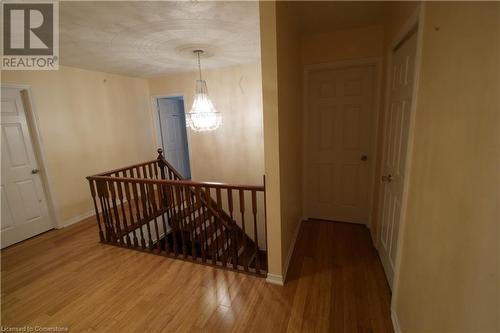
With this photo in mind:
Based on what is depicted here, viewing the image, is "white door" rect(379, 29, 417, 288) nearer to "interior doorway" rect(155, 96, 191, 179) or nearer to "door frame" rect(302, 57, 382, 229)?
"door frame" rect(302, 57, 382, 229)

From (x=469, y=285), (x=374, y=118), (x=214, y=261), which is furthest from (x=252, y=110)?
(x=469, y=285)

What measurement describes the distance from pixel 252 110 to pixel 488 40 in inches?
128

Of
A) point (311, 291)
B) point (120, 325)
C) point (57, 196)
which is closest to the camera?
point (120, 325)

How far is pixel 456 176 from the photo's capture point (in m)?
0.86

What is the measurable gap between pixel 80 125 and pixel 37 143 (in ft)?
2.05

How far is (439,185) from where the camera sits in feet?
3.23

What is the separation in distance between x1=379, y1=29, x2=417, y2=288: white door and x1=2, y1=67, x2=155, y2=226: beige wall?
419 centimetres

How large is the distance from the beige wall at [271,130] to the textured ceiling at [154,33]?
443 mm

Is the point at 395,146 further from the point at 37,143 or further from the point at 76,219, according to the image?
the point at 76,219

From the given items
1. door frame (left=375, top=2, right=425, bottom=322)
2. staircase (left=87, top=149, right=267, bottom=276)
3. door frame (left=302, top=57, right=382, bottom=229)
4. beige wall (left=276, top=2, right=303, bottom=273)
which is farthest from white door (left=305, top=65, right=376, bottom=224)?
staircase (left=87, top=149, right=267, bottom=276)

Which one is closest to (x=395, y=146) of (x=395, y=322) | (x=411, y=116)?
(x=411, y=116)

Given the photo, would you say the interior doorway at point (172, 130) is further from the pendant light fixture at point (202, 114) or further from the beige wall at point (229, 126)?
the pendant light fixture at point (202, 114)

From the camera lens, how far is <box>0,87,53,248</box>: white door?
2.71 metres

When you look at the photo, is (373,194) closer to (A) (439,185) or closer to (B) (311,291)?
(B) (311,291)
